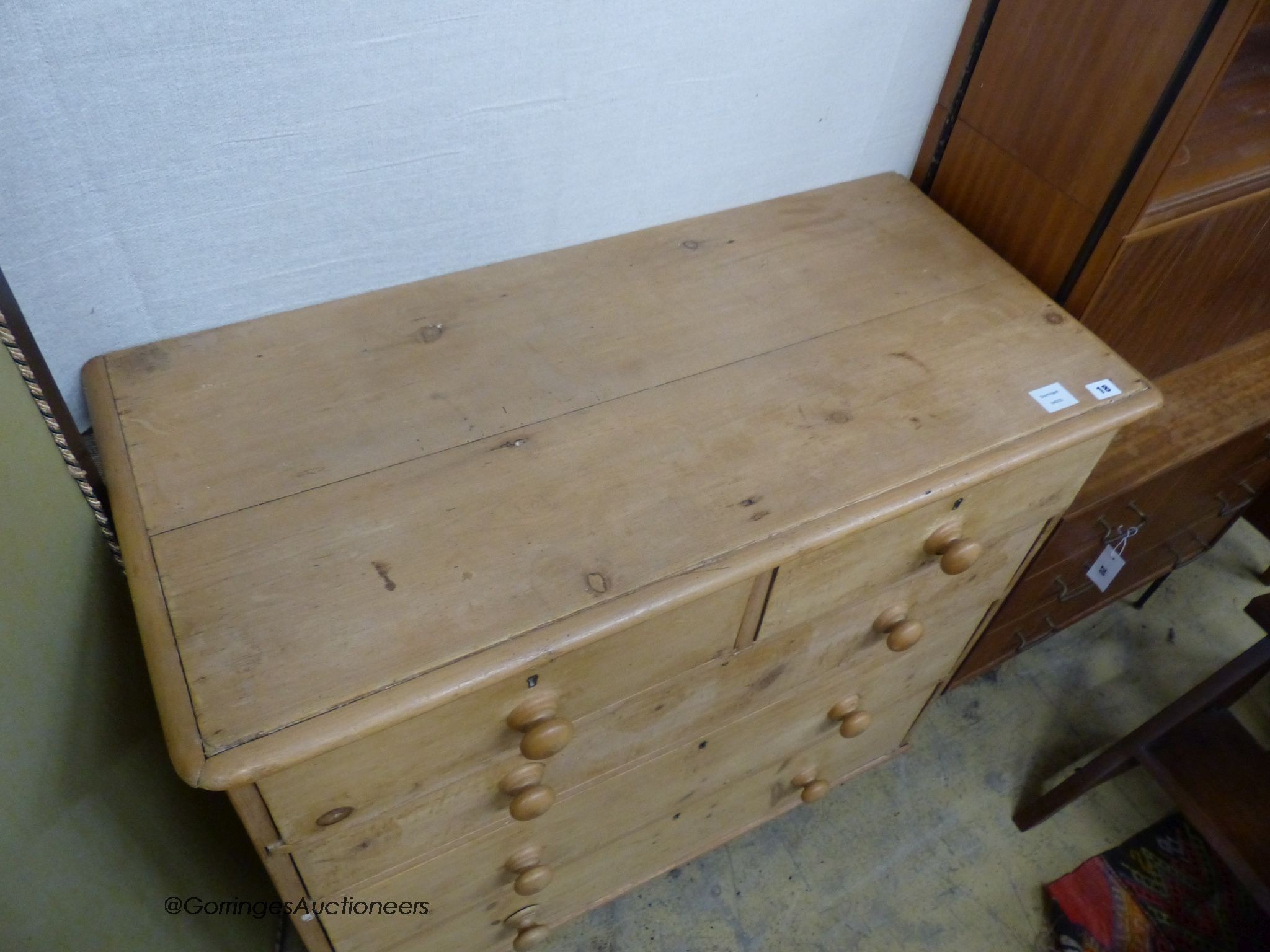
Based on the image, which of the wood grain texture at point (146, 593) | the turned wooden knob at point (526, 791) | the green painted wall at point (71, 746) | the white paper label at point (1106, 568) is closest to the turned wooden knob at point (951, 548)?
the turned wooden knob at point (526, 791)

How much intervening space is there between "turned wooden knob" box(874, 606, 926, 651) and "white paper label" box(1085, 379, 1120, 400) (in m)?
0.30

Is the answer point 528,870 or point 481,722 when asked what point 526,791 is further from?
point 528,870

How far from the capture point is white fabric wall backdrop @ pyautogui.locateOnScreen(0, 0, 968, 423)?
71cm

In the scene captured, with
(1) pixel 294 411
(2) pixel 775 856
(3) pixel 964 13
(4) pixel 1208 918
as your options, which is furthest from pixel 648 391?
(4) pixel 1208 918

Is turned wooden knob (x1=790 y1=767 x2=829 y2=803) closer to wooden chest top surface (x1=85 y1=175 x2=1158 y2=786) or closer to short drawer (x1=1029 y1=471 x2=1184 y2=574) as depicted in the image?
short drawer (x1=1029 y1=471 x2=1184 y2=574)

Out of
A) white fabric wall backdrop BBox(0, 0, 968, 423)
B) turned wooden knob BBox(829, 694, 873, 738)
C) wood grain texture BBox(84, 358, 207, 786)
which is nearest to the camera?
wood grain texture BBox(84, 358, 207, 786)

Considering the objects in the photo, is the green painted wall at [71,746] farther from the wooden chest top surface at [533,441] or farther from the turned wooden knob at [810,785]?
the turned wooden knob at [810,785]

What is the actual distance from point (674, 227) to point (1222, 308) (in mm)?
856

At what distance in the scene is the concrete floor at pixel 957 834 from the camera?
136 centimetres

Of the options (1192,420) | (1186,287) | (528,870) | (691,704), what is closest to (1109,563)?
(1192,420)

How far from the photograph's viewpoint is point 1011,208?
1108mm

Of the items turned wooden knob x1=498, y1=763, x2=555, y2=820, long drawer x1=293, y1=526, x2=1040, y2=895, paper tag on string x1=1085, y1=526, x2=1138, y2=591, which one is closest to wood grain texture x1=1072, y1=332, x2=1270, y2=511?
paper tag on string x1=1085, y1=526, x2=1138, y2=591

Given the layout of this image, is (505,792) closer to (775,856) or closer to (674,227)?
(674,227)

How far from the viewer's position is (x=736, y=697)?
98 cm
